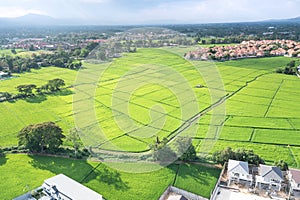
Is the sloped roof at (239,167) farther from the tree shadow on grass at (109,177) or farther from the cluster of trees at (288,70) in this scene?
the cluster of trees at (288,70)

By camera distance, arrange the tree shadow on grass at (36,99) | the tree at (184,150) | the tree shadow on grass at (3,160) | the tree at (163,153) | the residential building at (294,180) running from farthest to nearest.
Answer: the tree shadow on grass at (36,99), the tree shadow on grass at (3,160), the tree at (163,153), the tree at (184,150), the residential building at (294,180)

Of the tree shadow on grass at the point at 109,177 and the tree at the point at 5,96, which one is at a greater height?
the tree at the point at 5,96

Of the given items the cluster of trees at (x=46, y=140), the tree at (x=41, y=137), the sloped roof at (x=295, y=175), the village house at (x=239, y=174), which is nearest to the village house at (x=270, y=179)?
the village house at (x=239, y=174)

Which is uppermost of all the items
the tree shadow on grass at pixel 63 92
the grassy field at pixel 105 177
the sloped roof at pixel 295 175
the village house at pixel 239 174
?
the sloped roof at pixel 295 175

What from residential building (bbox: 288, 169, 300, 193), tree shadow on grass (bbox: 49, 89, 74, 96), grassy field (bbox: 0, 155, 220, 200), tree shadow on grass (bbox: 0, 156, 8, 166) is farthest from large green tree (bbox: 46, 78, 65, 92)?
residential building (bbox: 288, 169, 300, 193)

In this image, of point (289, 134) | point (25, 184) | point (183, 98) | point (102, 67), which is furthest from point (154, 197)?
point (102, 67)

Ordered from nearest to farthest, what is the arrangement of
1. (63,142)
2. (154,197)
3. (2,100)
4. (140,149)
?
(154,197)
(140,149)
(63,142)
(2,100)

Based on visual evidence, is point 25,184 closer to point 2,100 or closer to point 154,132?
point 154,132
